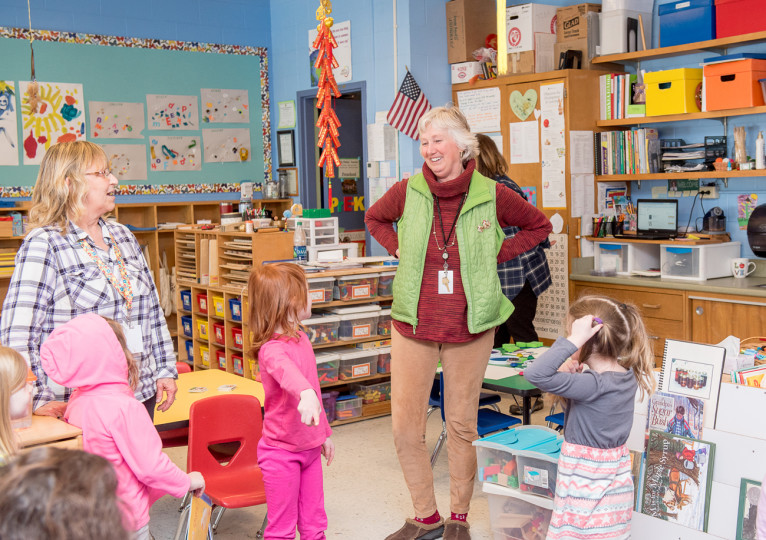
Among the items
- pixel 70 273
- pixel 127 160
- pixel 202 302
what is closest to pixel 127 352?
pixel 70 273

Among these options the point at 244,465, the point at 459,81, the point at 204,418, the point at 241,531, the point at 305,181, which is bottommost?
the point at 241,531

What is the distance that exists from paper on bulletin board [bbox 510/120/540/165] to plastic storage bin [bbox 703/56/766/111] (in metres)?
1.22

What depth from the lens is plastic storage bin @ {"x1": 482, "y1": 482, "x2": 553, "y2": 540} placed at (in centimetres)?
289

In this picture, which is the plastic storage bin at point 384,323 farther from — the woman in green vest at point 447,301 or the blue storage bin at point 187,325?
the woman in green vest at point 447,301

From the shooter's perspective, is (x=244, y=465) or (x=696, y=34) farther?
(x=696, y=34)

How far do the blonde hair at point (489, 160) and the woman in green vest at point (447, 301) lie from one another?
140 centimetres

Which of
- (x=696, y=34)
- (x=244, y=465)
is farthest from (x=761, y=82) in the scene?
(x=244, y=465)

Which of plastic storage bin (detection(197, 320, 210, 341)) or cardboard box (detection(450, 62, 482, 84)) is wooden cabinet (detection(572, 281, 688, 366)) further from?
plastic storage bin (detection(197, 320, 210, 341))

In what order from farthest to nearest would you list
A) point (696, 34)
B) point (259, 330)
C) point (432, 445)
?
point (696, 34) → point (432, 445) → point (259, 330)

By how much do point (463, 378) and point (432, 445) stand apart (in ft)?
4.76

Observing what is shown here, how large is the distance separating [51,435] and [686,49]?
15.1 ft

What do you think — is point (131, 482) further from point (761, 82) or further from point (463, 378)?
point (761, 82)

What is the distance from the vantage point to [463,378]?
3.15 metres

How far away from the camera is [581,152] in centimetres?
584
